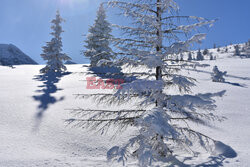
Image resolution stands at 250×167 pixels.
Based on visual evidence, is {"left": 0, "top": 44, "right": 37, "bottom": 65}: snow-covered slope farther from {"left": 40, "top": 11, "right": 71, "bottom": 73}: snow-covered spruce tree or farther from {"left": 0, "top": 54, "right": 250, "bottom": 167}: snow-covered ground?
{"left": 0, "top": 54, "right": 250, "bottom": 167}: snow-covered ground

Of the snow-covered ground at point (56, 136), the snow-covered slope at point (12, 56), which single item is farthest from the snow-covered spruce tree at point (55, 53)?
the snow-covered slope at point (12, 56)

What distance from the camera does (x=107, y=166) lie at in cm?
530

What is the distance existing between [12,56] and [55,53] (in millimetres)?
48795

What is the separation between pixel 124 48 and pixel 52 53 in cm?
2218

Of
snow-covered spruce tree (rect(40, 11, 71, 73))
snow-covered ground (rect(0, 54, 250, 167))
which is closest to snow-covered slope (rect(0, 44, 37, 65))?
snow-covered spruce tree (rect(40, 11, 71, 73))

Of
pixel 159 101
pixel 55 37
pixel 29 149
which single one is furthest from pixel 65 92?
pixel 55 37

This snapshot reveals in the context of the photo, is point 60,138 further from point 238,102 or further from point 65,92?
point 238,102

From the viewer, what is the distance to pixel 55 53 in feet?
78.4

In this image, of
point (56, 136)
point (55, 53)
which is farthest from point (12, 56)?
point (56, 136)

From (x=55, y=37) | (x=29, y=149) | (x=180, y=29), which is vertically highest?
(x=55, y=37)

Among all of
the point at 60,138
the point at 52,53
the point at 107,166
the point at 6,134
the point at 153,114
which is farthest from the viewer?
the point at 52,53

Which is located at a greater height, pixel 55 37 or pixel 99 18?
pixel 99 18

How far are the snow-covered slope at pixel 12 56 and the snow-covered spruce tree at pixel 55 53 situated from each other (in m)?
43.6

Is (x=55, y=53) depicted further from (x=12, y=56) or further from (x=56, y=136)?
(x=12, y=56)
